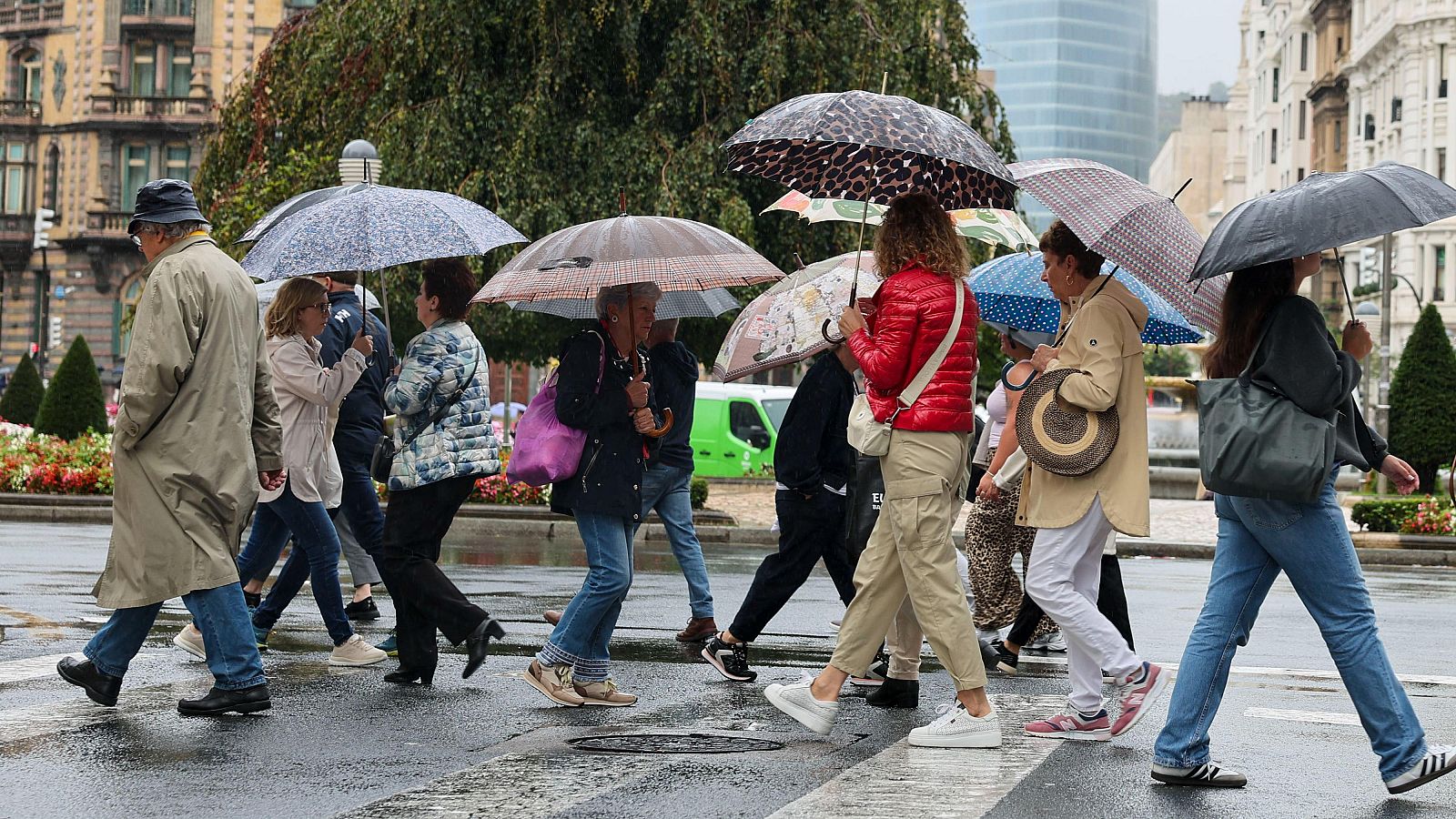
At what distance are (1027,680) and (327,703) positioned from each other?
320 centimetres

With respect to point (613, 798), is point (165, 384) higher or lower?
higher

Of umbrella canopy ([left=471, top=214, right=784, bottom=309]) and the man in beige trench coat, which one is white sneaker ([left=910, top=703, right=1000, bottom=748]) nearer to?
umbrella canopy ([left=471, top=214, right=784, bottom=309])

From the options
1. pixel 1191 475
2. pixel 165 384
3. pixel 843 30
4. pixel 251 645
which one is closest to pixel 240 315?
pixel 165 384

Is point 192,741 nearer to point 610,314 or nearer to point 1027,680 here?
point 610,314

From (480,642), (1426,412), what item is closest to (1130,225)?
(480,642)

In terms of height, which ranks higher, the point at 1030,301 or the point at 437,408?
the point at 1030,301

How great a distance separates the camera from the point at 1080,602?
662cm

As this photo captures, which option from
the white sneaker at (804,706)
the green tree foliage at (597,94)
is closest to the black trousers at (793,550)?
the white sneaker at (804,706)

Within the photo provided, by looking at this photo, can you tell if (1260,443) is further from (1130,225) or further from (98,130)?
(98,130)

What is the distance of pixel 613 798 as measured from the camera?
5320 mm

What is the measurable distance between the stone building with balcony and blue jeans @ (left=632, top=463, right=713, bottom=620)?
54249 millimetres

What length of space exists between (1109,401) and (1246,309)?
2.35 feet

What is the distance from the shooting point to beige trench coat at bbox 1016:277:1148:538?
6465mm

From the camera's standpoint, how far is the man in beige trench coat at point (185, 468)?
6566mm
